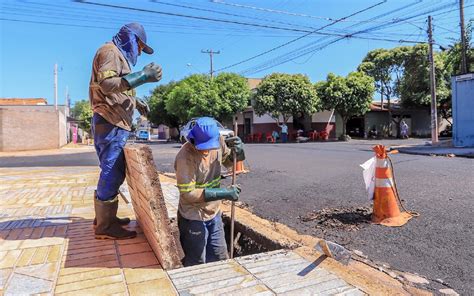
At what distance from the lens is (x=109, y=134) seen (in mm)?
3314

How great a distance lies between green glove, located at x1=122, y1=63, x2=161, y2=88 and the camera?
2980 mm

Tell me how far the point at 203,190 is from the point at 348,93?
87.6 feet

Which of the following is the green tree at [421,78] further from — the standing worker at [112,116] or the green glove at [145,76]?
the green glove at [145,76]

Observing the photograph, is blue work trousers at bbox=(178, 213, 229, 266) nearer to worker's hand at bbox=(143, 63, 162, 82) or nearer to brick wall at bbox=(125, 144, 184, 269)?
brick wall at bbox=(125, 144, 184, 269)

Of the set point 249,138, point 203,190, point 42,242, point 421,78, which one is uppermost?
point 421,78

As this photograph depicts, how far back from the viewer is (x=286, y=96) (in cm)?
2934

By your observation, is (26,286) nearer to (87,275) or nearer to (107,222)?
(87,275)

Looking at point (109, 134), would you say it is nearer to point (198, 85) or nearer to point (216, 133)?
point (216, 133)

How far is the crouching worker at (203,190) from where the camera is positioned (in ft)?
10.4

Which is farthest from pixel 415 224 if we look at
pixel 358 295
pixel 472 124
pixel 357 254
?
pixel 472 124

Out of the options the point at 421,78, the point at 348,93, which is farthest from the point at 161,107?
the point at 421,78

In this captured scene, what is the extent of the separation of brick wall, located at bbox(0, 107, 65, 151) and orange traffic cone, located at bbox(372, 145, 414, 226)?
86.5 ft

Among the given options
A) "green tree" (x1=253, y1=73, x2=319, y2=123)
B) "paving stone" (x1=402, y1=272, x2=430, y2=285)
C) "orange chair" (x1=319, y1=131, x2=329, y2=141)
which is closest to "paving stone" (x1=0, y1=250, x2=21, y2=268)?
"paving stone" (x1=402, y1=272, x2=430, y2=285)

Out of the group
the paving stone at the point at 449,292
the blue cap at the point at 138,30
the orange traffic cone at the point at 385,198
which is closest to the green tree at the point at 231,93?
the orange traffic cone at the point at 385,198
